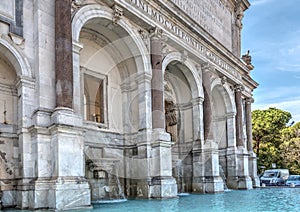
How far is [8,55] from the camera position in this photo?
10727 mm

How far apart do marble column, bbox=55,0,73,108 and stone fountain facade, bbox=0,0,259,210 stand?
0.11ft

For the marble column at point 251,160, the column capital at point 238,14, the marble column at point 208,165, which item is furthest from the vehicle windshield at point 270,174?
the marble column at point 208,165

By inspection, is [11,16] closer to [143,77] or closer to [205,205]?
[143,77]

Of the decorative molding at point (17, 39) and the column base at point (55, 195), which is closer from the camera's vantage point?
the column base at point (55, 195)

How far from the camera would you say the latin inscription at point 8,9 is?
10.6 m

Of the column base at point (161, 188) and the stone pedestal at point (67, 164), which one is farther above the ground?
the stone pedestal at point (67, 164)

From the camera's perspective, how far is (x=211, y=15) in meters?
21.8

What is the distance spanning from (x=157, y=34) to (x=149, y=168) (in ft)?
18.5

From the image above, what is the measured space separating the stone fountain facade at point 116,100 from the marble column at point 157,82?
0.15ft

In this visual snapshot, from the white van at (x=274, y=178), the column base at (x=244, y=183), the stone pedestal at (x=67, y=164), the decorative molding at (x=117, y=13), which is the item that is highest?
the decorative molding at (x=117, y=13)

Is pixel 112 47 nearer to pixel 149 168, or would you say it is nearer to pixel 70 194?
pixel 149 168

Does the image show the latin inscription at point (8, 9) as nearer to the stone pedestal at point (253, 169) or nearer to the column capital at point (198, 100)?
the column capital at point (198, 100)

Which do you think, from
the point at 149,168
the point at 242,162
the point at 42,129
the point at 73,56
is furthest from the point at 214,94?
the point at 42,129

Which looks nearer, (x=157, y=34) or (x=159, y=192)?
(x=159, y=192)
